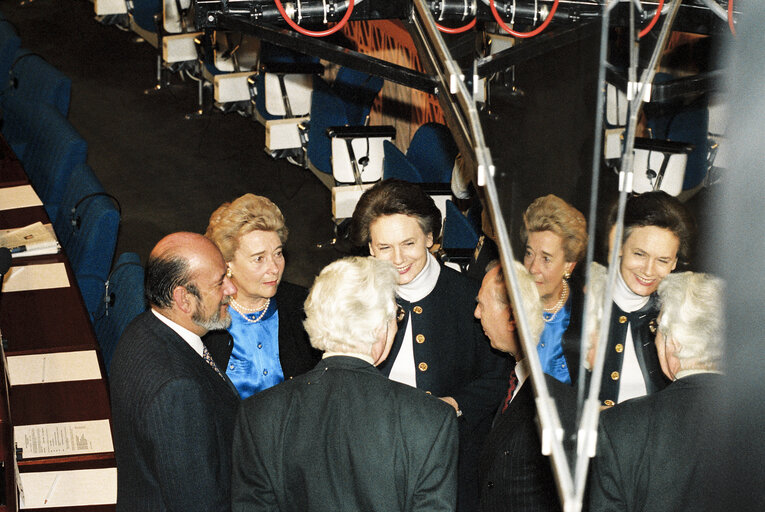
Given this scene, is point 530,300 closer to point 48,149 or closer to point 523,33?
point 523,33

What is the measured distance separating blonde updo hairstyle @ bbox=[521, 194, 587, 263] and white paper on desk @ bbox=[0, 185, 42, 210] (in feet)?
12.6

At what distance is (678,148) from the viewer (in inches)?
31.7

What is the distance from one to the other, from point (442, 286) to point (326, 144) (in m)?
3.10

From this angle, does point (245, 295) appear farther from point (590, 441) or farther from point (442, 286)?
point (590, 441)

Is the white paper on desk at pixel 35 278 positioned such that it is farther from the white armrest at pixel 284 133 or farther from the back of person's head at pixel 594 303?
the back of person's head at pixel 594 303

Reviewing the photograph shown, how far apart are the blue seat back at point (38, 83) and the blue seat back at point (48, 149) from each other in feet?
0.36

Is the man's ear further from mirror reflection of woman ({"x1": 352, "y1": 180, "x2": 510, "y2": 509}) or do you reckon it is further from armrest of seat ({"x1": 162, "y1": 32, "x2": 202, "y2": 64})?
armrest of seat ({"x1": 162, "y1": 32, "x2": 202, "y2": 64})

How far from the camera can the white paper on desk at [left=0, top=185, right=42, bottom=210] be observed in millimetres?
4527

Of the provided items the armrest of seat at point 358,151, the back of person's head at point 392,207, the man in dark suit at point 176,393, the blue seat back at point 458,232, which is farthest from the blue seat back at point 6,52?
the man in dark suit at point 176,393

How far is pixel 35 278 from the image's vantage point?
12.7 ft

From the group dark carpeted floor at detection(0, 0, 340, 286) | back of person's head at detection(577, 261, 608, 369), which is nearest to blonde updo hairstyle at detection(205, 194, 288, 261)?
back of person's head at detection(577, 261, 608, 369)

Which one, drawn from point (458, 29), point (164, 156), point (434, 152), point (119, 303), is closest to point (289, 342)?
point (458, 29)

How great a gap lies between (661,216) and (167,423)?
4.98ft

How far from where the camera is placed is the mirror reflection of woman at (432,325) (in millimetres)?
2564
